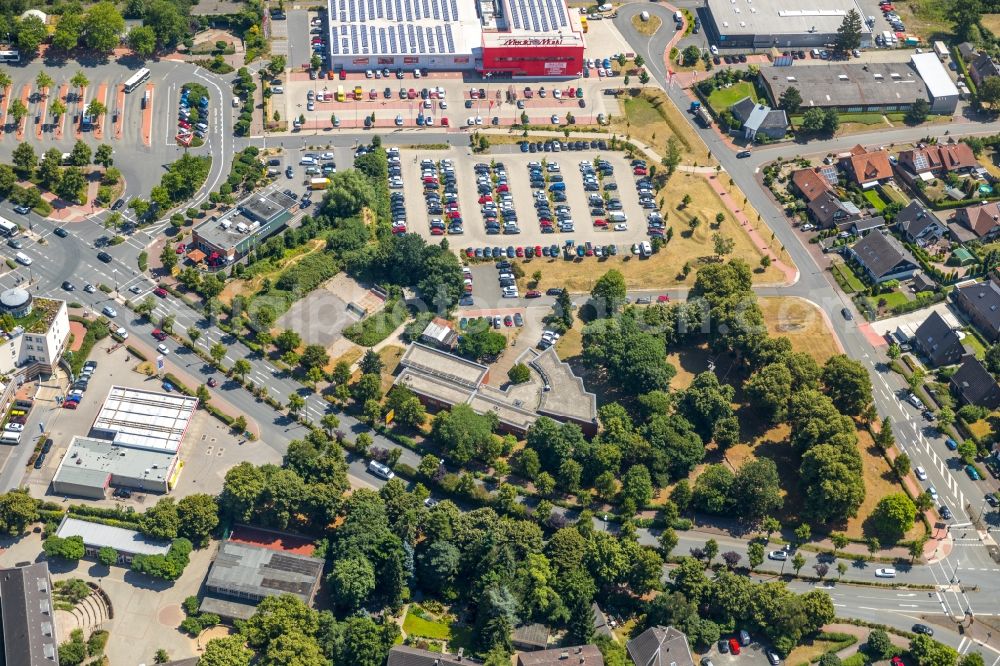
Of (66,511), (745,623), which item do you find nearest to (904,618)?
(745,623)

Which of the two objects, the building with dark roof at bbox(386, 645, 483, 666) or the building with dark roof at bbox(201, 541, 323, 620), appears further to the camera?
the building with dark roof at bbox(201, 541, 323, 620)

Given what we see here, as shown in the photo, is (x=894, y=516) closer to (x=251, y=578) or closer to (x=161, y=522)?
(x=251, y=578)

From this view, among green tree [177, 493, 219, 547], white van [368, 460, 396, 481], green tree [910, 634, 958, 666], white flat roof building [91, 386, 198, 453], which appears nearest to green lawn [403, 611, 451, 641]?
white van [368, 460, 396, 481]

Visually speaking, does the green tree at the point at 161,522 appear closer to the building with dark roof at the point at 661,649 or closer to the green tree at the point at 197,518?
the green tree at the point at 197,518

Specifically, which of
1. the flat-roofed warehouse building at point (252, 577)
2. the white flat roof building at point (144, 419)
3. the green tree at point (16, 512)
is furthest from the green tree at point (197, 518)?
the green tree at point (16, 512)

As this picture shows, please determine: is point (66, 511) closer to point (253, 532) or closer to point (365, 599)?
point (253, 532)

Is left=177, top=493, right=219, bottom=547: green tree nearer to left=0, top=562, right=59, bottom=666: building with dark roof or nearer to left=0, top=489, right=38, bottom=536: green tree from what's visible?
left=0, top=562, right=59, bottom=666: building with dark roof
